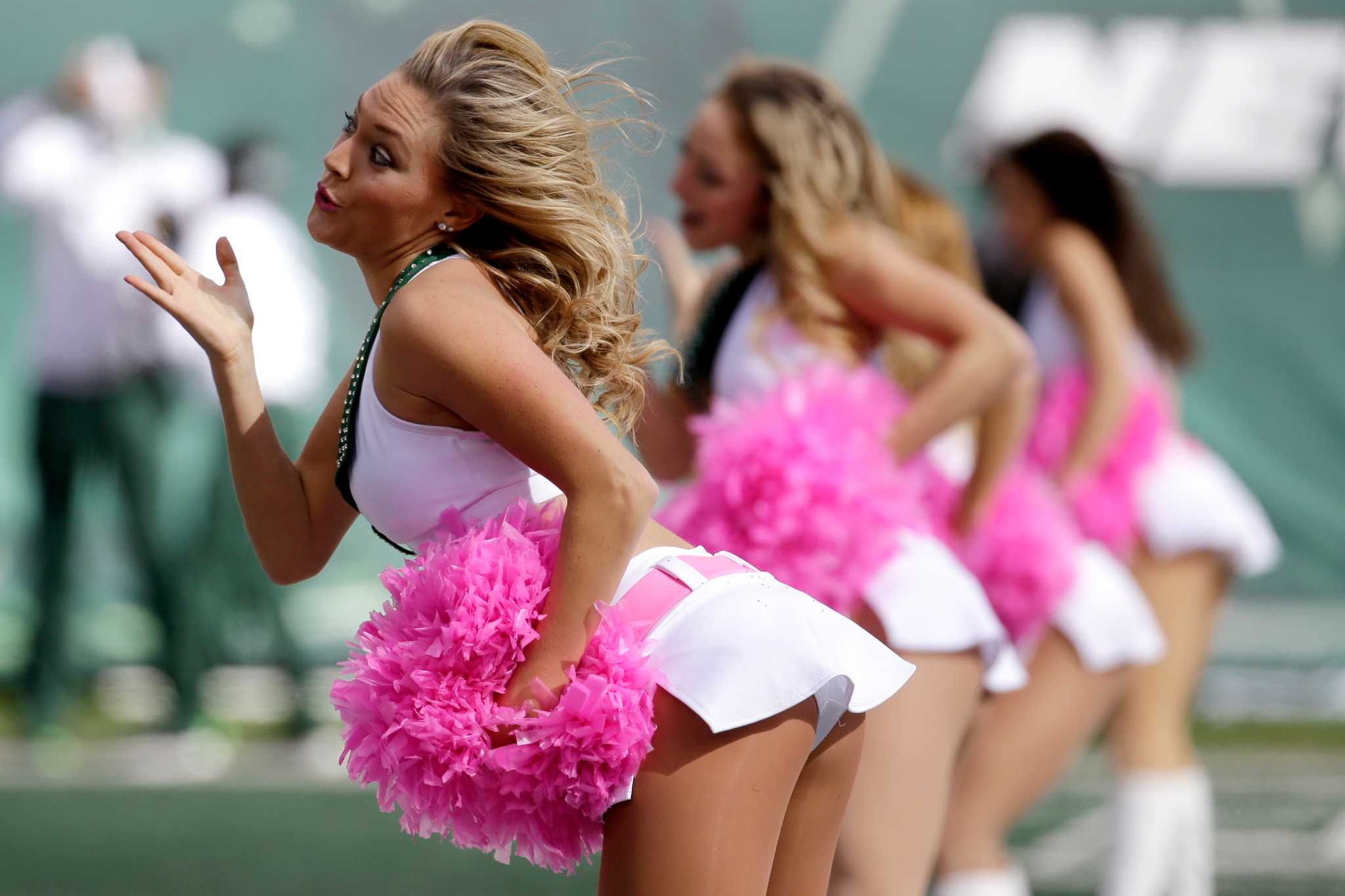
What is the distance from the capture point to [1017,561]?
4164 millimetres

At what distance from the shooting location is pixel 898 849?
2.97 meters

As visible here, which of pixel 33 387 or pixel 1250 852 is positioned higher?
pixel 33 387

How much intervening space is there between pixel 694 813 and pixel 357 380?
68cm

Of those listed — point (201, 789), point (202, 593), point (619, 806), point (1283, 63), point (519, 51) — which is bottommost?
point (201, 789)

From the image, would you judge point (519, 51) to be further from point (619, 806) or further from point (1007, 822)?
point (1007, 822)

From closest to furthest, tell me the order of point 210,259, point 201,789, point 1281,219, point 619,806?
point 619,806 → point 201,789 → point 210,259 → point 1281,219

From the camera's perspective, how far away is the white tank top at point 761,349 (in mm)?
3389

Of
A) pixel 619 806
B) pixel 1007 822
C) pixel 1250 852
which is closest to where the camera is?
pixel 619 806

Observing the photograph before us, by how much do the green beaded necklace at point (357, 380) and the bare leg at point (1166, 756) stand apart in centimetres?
289

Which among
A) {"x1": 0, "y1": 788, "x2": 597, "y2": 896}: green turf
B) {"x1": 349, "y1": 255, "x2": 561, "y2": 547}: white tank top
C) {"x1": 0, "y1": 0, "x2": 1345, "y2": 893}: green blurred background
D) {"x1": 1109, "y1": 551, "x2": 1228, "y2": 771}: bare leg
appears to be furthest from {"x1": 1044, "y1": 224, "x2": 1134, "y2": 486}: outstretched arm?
{"x1": 349, "y1": 255, "x2": 561, "y2": 547}: white tank top

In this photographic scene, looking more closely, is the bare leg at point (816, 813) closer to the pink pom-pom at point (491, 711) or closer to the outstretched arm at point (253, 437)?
the pink pom-pom at point (491, 711)

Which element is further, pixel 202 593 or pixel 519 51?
pixel 202 593

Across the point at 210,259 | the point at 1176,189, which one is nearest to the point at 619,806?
the point at 210,259

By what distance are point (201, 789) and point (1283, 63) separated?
5802 millimetres
